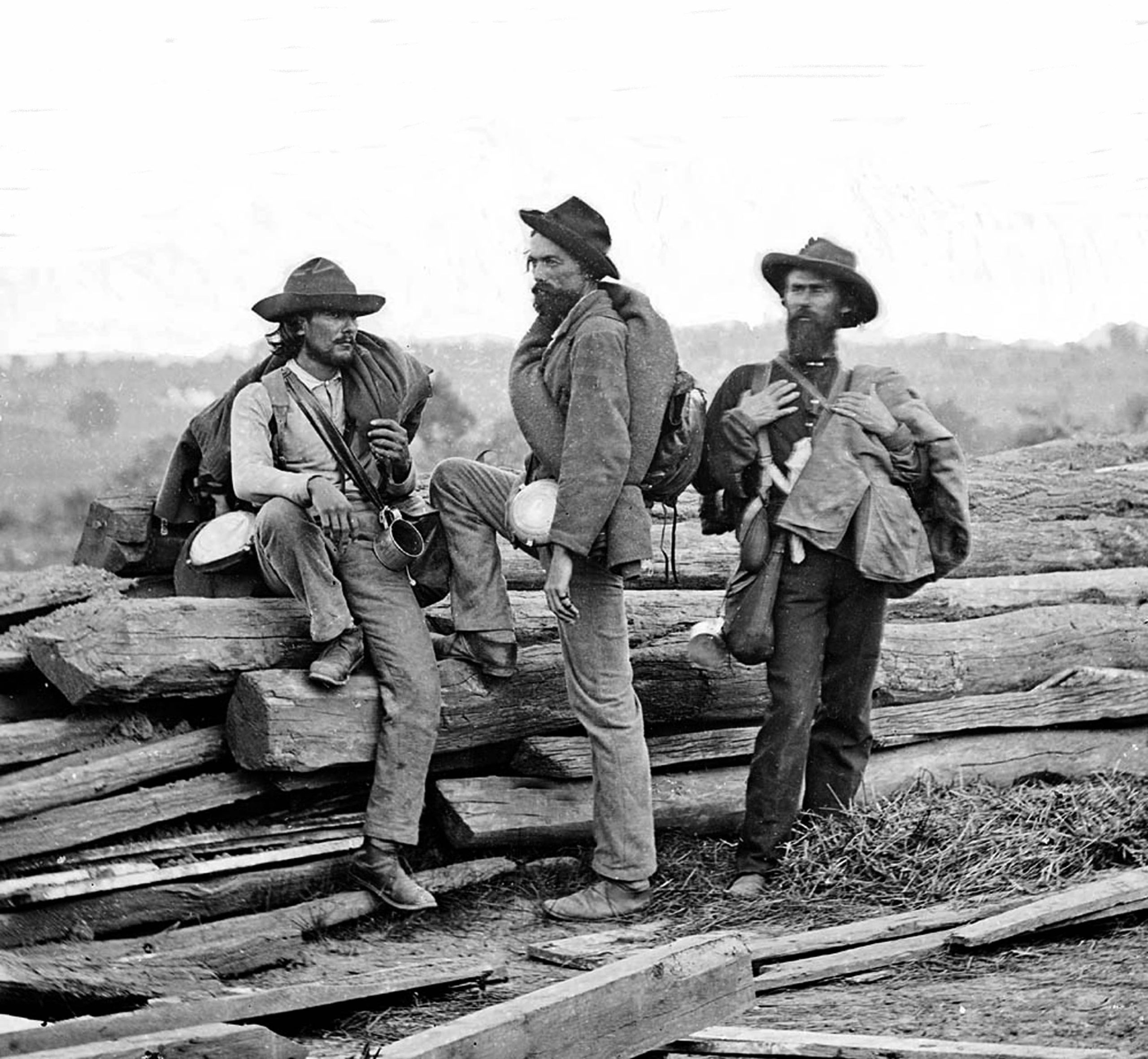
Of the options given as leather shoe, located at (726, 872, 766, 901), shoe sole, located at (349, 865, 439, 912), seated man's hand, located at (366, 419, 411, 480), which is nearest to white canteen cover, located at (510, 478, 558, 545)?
seated man's hand, located at (366, 419, 411, 480)

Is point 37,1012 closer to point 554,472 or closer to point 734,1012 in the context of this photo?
point 734,1012

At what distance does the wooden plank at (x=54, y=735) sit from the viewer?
593 cm

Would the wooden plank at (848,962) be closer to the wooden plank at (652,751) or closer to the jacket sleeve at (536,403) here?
the wooden plank at (652,751)

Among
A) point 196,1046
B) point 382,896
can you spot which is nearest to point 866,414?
point 382,896

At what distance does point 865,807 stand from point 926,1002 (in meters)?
1.74

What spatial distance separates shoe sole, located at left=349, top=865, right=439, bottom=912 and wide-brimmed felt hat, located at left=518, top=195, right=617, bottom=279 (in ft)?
7.78

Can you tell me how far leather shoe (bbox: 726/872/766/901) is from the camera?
660 centimetres

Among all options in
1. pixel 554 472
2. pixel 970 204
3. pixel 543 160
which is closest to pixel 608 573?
pixel 554 472

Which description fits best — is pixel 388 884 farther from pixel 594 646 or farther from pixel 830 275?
pixel 830 275

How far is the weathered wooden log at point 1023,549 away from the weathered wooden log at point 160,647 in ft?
6.26

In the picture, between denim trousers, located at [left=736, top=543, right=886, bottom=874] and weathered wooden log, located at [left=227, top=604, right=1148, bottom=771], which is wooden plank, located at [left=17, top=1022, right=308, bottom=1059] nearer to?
weathered wooden log, located at [left=227, top=604, right=1148, bottom=771]

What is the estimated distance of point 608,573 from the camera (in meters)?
6.48

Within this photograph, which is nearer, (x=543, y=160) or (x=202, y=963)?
(x=202, y=963)

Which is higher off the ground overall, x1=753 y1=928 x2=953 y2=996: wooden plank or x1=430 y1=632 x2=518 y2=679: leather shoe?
x1=430 y1=632 x2=518 y2=679: leather shoe
